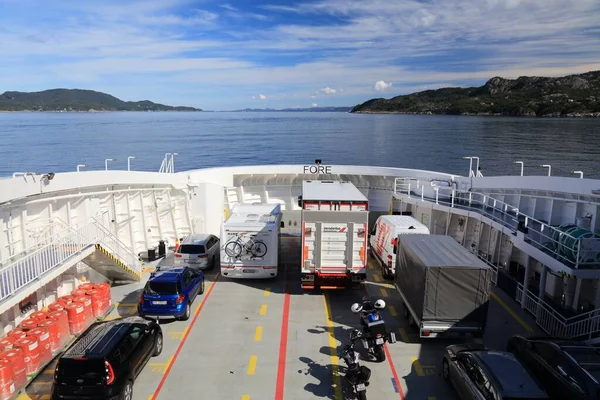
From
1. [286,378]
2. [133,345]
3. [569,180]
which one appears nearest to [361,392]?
[286,378]

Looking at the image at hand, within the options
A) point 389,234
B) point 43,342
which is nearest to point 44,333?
point 43,342

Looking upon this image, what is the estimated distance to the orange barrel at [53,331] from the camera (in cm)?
934

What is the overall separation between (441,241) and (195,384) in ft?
24.3

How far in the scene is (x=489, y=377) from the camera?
722cm

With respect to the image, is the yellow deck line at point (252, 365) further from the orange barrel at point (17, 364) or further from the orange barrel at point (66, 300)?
the orange barrel at point (66, 300)

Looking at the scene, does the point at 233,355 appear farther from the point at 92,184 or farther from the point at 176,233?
the point at 176,233

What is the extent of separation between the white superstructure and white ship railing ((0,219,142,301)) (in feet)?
0.10

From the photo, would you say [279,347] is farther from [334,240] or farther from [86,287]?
[86,287]

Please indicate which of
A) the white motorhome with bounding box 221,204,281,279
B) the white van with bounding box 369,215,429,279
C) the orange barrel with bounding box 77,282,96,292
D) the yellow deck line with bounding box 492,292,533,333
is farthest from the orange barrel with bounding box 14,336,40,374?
the yellow deck line with bounding box 492,292,533,333

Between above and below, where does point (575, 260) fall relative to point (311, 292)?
above

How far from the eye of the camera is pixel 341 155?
208ft

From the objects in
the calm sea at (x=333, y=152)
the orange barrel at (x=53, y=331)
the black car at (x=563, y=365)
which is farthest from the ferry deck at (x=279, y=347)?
the calm sea at (x=333, y=152)

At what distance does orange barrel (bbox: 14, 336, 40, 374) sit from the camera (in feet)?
27.8

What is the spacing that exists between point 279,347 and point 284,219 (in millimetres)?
11906
